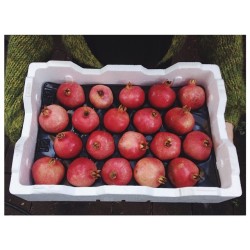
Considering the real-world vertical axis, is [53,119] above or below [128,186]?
above

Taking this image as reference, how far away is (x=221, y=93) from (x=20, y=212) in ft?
3.33

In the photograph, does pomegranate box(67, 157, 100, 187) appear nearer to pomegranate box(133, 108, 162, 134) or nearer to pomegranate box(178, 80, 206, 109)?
pomegranate box(133, 108, 162, 134)

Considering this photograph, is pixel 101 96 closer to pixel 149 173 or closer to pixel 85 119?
pixel 85 119

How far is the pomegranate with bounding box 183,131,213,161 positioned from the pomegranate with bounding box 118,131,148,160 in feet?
0.45

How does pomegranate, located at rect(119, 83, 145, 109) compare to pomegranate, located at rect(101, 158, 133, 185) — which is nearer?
pomegranate, located at rect(101, 158, 133, 185)

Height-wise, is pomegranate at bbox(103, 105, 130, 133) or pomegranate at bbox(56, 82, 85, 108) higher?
pomegranate at bbox(56, 82, 85, 108)

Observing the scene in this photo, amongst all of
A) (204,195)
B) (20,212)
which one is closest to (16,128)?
(20,212)

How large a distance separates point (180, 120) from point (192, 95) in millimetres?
111

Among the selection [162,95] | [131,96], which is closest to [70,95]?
[131,96]

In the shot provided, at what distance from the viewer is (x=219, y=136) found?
105 centimetres

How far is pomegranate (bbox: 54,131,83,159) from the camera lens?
39.9 inches

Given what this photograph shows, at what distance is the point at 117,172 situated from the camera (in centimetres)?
97

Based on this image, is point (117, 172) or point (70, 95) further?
point (70, 95)

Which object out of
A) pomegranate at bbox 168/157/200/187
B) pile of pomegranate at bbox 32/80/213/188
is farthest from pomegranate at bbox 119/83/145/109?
pomegranate at bbox 168/157/200/187
